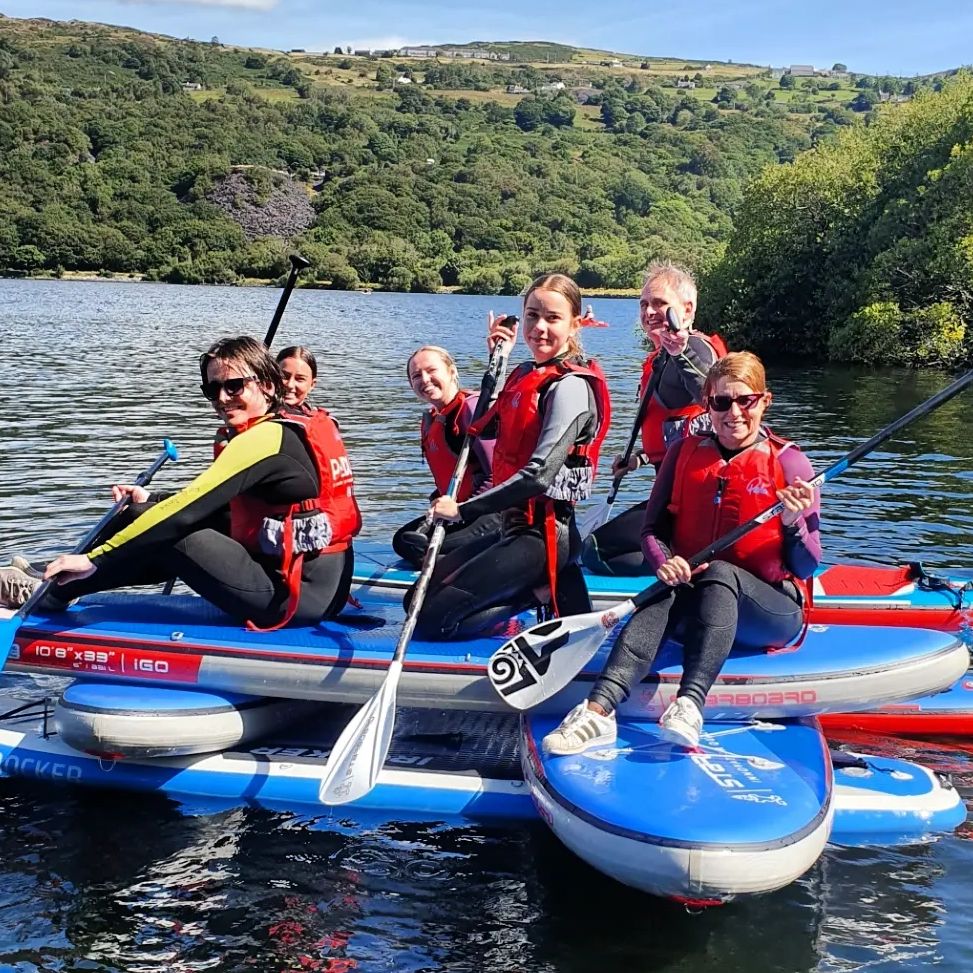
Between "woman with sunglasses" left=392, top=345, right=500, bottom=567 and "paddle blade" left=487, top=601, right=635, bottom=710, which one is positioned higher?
"woman with sunglasses" left=392, top=345, right=500, bottom=567

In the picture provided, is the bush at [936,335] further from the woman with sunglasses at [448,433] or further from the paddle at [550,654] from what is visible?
the paddle at [550,654]

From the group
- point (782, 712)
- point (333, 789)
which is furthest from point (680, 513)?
point (333, 789)

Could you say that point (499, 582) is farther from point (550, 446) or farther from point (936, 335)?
point (936, 335)

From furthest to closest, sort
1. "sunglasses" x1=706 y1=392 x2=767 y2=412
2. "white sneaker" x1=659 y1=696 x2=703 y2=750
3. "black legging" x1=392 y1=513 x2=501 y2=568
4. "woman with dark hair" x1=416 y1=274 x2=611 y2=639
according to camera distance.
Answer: "black legging" x1=392 y1=513 x2=501 y2=568 → "woman with dark hair" x1=416 y1=274 x2=611 y2=639 → "sunglasses" x1=706 y1=392 x2=767 y2=412 → "white sneaker" x1=659 y1=696 x2=703 y2=750

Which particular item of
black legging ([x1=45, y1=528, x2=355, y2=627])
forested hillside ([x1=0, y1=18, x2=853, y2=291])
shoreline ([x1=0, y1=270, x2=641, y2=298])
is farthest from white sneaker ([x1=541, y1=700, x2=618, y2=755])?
forested hillside ([x1=0, y1=18, x2=853, y2=291])

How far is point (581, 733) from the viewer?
4949 millimetres

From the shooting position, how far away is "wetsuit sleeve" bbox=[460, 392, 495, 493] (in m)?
6.91

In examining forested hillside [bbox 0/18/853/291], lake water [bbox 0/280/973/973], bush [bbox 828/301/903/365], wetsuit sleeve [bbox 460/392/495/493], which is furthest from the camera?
forested hillside [bbox 0/18/853/291]

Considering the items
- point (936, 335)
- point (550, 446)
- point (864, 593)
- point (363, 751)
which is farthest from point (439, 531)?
A: point (936, 335)

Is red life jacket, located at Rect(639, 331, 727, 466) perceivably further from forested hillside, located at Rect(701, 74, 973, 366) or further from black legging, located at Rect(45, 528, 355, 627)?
forested hillside, located at Rect(701, 74, 973, 366)

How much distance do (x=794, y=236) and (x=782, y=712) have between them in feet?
103

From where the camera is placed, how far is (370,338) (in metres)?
37.9

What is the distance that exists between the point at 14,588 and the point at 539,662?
298 cm

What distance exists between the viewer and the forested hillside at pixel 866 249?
28109 millimetres
